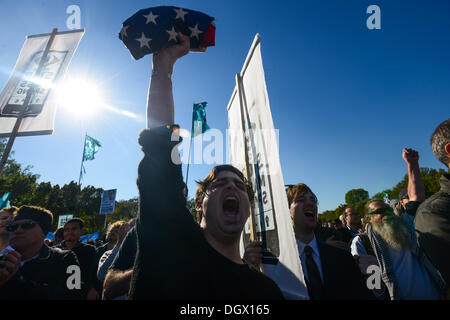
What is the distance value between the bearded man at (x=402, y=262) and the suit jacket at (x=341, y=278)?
12.2 inches

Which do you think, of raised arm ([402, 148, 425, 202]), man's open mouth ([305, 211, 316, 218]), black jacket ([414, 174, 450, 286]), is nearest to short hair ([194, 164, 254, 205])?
man's open mouth ([305, 211, 316, 218])

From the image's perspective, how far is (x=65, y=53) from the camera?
480cm

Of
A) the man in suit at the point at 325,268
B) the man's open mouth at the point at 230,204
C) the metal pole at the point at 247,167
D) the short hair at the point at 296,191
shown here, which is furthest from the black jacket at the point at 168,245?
the short hair at the point at 296,191

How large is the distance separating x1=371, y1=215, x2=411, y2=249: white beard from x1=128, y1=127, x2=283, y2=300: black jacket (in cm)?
227

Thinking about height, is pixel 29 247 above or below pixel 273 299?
above

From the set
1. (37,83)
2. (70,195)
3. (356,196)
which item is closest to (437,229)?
(37,83)

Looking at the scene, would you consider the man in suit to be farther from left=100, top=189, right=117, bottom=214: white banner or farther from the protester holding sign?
left=100, top=189, right=117, bottom=214: white banner

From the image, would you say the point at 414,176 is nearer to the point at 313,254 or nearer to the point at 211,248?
the point at 313,254

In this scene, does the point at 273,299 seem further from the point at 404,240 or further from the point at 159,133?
the point at 404,240

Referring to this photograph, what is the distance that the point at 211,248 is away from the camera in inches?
43.8

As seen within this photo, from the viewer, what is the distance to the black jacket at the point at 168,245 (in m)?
0.83

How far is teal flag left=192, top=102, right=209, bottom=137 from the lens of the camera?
1123cm
